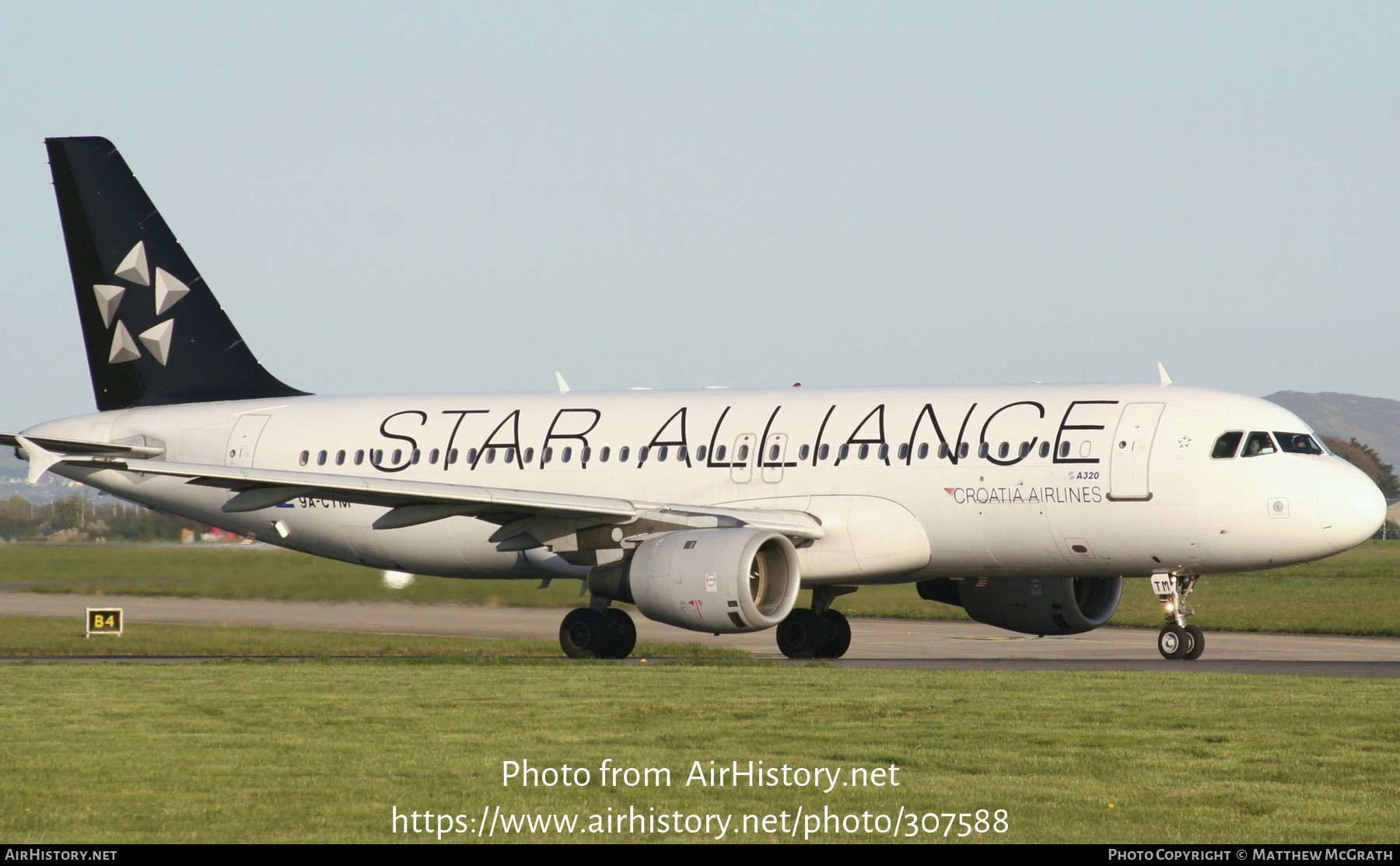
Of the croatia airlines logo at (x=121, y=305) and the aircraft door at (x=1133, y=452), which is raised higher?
the croatia airlines logo at (x=121, y=305)

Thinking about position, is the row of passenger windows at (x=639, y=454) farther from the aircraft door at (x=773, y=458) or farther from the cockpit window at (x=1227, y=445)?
the cockpit window at (x=1227, y=445)

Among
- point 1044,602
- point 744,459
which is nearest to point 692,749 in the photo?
point 744,459

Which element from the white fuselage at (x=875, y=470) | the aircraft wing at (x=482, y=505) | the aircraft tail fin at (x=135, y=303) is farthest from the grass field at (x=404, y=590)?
the aircraft wing at (x=482, y=505)

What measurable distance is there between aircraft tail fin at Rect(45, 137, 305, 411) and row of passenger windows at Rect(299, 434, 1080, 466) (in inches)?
125

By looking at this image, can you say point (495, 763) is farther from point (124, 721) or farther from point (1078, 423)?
point (1078, 423)

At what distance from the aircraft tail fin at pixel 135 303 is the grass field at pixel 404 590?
3602 millimetres

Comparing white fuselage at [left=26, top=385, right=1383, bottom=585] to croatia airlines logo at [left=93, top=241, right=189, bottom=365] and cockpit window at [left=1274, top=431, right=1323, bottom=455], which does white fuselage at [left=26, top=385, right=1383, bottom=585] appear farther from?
croatia airlines logo at [left=93, top=241, right=189, bottom=365]

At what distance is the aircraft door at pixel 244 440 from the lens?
29719 millimetres

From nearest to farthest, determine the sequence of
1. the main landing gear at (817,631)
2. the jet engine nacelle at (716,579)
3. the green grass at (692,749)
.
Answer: the green grass at (692,749)
the jet engine nacelle at (716,579)
the main landing gear at (817,631)

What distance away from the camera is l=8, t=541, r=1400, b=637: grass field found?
3080 centimetres

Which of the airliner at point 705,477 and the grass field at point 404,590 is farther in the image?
the grass field at point 404,590

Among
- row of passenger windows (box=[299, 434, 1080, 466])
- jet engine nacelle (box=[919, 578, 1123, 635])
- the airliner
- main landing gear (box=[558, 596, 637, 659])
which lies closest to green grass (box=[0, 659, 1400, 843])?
the airliner

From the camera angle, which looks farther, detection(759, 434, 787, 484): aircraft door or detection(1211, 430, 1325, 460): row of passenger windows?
detection(759, 434, 787, 484): aircraft door
